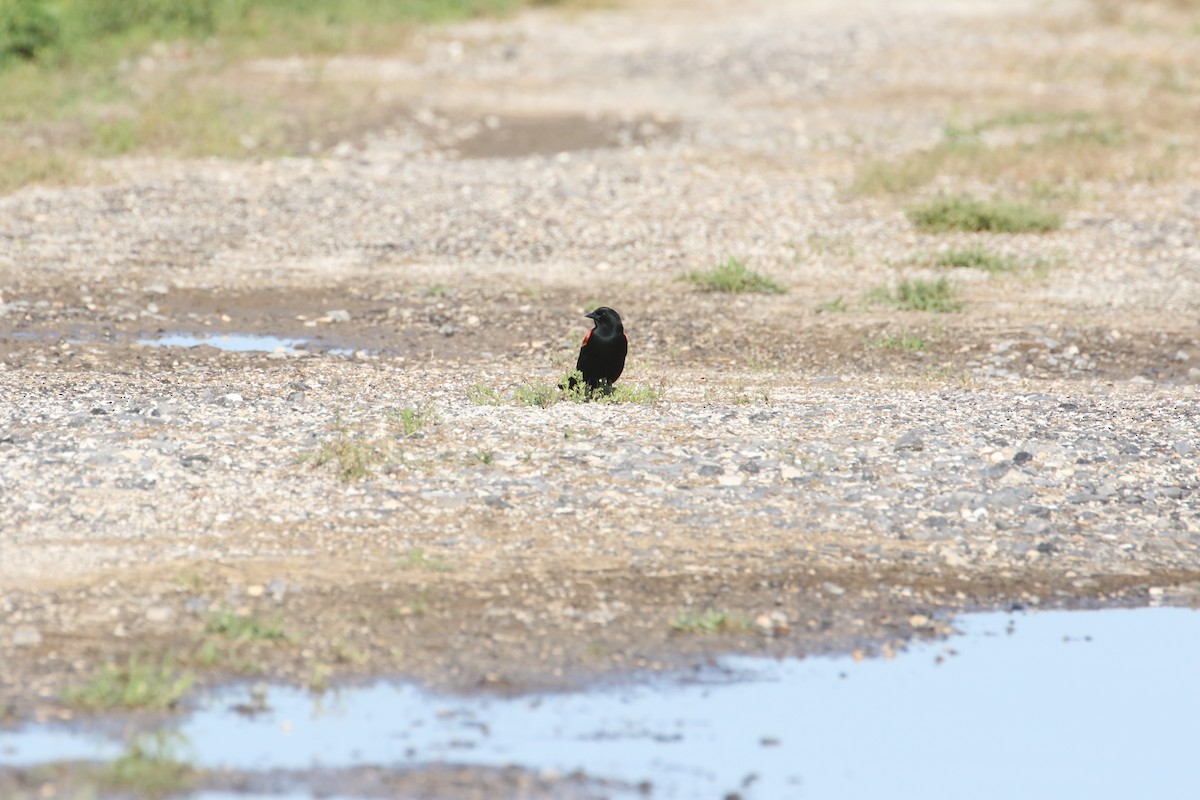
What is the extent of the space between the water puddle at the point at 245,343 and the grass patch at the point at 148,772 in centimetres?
669

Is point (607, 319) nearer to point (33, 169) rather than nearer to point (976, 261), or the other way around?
point (976, 261)

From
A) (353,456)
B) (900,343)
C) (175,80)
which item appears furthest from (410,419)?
(175,80)

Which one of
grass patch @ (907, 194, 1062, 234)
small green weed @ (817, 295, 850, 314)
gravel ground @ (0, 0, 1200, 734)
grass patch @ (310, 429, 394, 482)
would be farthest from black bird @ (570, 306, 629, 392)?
grass patch @ (907, 194, 1062, 234)

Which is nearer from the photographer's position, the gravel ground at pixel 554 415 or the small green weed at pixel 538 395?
the gravel ground at pixel 554 415

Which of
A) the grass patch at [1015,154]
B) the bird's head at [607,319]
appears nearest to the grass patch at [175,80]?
the grass patch at [1015,154]

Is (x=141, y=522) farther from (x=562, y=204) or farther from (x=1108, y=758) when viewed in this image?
(x=562, y=204)

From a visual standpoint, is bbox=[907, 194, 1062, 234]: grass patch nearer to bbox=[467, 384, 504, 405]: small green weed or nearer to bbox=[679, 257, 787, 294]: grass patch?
bbox=[679, 257, 787, 294]: grass patch

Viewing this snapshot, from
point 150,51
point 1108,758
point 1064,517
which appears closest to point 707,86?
point 150,51

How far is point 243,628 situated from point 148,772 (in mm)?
1321

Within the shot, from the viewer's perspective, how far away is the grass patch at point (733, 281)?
47.7ft

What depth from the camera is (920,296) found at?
46.5 feet

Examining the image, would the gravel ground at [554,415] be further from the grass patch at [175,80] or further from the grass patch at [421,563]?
the grass patch at [175,80]

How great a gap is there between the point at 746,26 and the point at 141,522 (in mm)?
28134

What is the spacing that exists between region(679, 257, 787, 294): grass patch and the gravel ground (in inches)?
7.9
